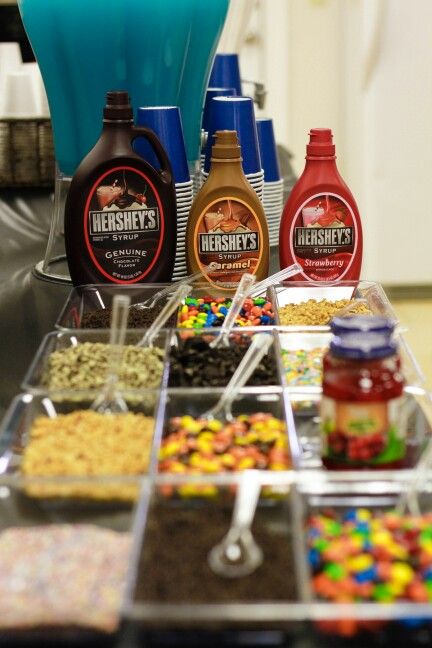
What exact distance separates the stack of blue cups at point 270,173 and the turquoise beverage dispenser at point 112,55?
227mm

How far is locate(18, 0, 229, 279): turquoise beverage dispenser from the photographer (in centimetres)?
143

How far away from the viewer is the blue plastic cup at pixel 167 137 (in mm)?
1474

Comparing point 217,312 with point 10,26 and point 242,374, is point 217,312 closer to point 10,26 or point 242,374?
point 242,374

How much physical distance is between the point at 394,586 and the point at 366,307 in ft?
2.27

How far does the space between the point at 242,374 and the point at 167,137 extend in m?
0.54

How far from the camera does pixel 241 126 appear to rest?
5.16 feet

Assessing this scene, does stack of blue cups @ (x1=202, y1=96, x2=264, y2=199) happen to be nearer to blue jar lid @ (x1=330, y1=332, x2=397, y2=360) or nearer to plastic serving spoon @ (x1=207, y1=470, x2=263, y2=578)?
blue jar lid @ (x1=330, y1=332, x2=397, y2=360)

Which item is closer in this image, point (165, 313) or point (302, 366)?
point (302, 366)

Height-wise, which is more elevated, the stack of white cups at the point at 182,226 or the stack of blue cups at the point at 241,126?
the stack of blue cups at the point at 241,126

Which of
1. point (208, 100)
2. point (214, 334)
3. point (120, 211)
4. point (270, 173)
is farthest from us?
point (270, 173)

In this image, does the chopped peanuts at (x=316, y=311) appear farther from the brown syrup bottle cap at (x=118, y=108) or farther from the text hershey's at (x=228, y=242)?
the brown syrup bottle cap at (x=118, y=108)

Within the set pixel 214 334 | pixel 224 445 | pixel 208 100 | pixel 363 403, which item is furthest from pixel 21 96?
pixel 363 403

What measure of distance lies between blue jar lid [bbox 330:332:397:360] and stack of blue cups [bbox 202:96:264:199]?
727mm

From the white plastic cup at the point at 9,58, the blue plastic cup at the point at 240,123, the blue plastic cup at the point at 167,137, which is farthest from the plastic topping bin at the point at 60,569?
the white plastic cup at the point at 9,58
